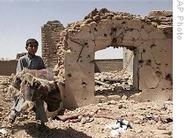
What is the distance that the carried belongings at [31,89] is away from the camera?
716 cm

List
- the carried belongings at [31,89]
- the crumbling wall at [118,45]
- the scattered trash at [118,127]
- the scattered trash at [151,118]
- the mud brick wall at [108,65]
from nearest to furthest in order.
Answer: the carried belongings at [31,89] < the scattered trash at [118,127] < the scattered trash at [151,118] < the crumbling wall at [118,45] < the mud brick wall at [108,65]

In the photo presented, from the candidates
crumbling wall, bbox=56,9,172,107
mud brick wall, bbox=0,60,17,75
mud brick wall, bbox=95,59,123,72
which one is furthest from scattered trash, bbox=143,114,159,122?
mud brick wall, bbox=95,59,123,72

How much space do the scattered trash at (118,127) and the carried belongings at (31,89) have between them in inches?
67.8

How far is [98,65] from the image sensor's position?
27.0 metres

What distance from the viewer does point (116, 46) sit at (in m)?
12.6

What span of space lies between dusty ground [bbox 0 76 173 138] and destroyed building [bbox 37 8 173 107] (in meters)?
0.60

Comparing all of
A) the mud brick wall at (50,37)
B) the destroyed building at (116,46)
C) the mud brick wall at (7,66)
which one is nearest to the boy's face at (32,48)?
the destroyed building at (116,46)

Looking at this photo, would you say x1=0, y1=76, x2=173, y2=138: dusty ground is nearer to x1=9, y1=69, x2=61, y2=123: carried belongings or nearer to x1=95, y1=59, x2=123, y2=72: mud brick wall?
x1=9, y1=69, x2=61, y2=123: carried belongings

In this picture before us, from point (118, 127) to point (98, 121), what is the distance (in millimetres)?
1023

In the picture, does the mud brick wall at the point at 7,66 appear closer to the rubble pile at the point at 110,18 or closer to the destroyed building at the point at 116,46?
the destroyed building at the point at 116,46

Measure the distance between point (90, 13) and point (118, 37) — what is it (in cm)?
108
